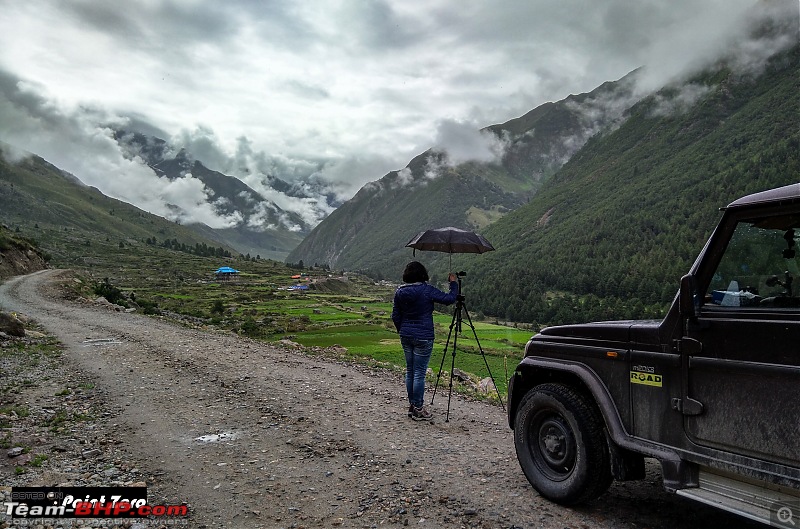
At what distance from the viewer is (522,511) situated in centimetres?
520

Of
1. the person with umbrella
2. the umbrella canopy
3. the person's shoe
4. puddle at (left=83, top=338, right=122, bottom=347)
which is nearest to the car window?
the person with umbrella

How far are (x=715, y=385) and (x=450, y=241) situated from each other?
18.6 ft

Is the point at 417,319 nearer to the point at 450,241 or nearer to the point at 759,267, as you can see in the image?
the point at 450,241

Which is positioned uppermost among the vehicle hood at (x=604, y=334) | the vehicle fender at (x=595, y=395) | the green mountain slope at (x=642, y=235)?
the green mountain slope at (x=642, y=235)

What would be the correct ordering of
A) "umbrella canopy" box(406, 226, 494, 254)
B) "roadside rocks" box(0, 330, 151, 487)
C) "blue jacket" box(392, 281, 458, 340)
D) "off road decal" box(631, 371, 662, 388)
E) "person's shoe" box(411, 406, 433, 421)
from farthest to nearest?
1. "umbrella canopy" box(406, 226, 494, 254)
2. "person's shoe" box(411, 406, 433, 421)
3. "blue jacket" box(392, 281, 458, 340)
4. "roadside rocks" box(0, 330, 151, 487)
5. "off road decal" box(631, 371, 662, 388)

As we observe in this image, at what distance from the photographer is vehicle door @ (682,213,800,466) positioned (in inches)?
145

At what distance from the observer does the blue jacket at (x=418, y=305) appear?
8.69 meters

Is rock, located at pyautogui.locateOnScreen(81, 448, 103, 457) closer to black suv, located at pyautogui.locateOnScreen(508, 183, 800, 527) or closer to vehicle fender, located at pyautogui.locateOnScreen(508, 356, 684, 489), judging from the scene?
vehicle fender, located at pyautogui.locateOnScreen(508, 356, 684, 489)

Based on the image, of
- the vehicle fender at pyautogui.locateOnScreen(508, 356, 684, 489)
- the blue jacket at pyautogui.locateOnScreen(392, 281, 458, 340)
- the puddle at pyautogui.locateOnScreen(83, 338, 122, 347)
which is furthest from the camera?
the puddle at pyautogui.locateOnScreen(83, 338, 122, 347)

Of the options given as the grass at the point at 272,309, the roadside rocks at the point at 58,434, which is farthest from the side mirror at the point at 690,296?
the grass at the point at 272,309

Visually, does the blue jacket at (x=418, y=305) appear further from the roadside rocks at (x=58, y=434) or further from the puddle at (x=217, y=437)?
the roadside rocks at (x=58, y=434)

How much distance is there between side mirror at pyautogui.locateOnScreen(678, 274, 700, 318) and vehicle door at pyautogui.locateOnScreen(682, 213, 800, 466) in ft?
0.25

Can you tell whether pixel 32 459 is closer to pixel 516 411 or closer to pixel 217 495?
pixel 217 495

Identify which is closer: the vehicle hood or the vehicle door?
the vehicle door
